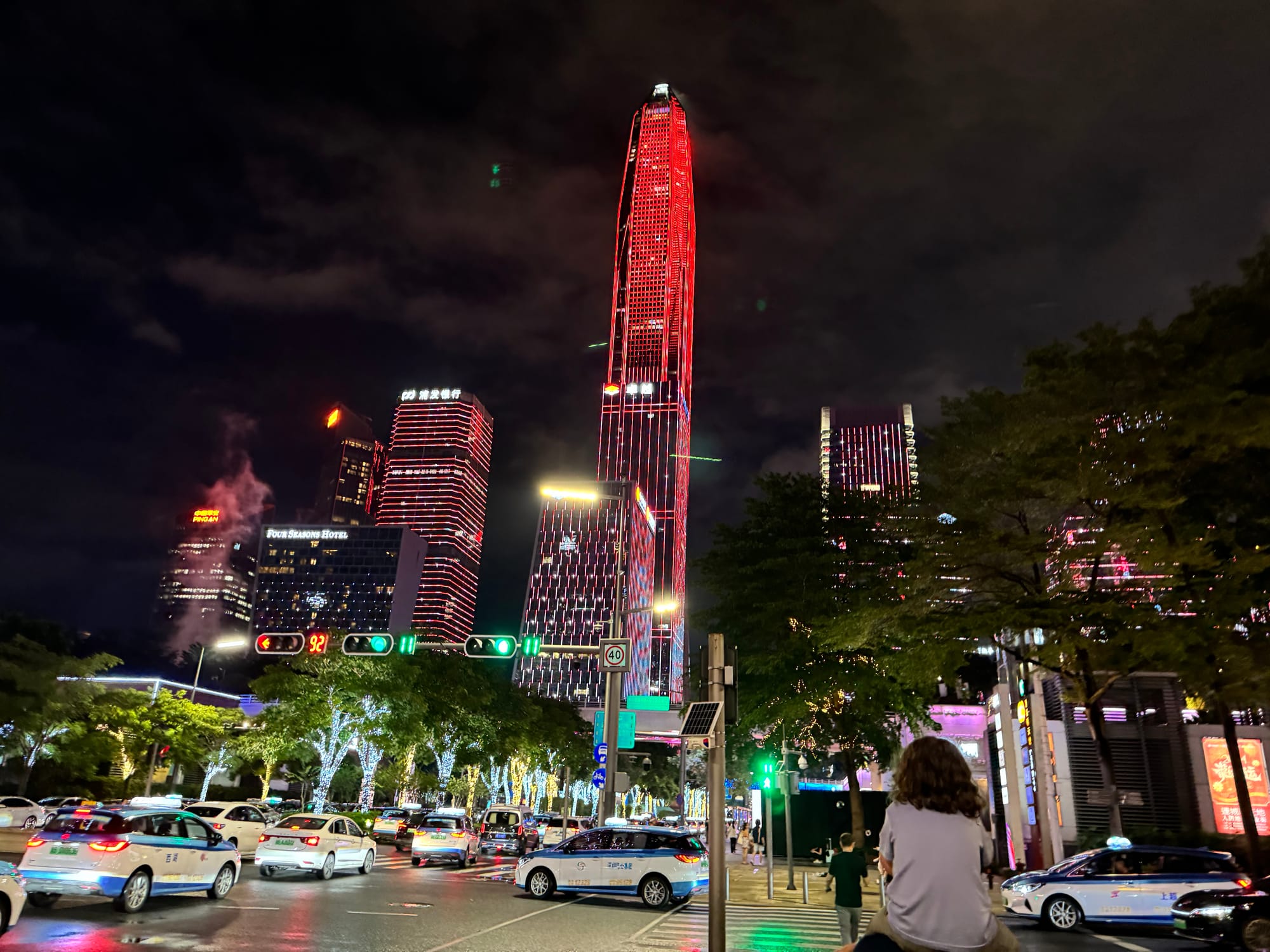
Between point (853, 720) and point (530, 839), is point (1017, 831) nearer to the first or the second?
point (853, 720)

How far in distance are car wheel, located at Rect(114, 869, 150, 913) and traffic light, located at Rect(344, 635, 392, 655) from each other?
405 inches

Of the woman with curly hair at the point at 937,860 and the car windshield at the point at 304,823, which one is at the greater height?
the woman with curly hair at the point at 937,860

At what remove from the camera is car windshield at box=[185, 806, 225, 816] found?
24.3 metres

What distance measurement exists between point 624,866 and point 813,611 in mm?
10445

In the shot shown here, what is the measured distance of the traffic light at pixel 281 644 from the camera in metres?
24.1

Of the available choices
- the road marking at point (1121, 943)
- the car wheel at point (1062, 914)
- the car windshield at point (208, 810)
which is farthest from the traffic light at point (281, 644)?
the road marking at point (1121, 943)

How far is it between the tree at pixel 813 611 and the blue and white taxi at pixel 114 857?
15.5 m

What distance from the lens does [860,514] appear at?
90.3ft

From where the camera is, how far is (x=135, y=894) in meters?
13.7

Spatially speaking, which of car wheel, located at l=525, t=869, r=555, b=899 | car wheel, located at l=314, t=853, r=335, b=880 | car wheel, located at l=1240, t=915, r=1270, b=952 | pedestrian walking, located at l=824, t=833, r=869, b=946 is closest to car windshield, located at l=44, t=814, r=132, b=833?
car wheel, located at l=314, t=853, r=335, b=880

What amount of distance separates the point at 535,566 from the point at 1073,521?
184 meters

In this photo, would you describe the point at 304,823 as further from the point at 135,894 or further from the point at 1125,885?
the point at 1125,885

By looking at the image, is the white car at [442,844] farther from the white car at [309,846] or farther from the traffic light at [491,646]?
the traffic light at [491,646]

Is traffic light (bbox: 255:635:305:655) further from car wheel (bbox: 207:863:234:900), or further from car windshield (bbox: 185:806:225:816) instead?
car wheel (bbox: 207:863:234:900)
